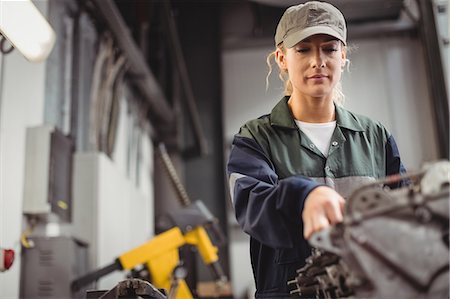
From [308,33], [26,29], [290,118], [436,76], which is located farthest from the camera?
[436,76]

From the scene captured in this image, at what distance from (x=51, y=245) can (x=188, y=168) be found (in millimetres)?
2557

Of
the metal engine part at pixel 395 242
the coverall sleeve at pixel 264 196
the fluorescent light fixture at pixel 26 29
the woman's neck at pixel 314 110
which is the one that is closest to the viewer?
the metal engine part at pixel 395 242

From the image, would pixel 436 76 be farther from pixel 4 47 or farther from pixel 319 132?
pixel 319 132

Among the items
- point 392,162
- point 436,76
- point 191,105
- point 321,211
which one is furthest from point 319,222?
point 191,105

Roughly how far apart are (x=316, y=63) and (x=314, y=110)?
123mm

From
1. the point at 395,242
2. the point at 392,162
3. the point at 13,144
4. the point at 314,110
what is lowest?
the point at 395,242

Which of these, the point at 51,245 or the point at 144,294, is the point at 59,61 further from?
the point at 144,294

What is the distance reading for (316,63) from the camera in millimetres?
1139

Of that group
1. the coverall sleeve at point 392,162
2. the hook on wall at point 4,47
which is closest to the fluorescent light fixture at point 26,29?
the hook on wall at point 4,47

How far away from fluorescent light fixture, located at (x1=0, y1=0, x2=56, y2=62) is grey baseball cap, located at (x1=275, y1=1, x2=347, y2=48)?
39.3 inches

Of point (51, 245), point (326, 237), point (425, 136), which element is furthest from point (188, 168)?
point (326, 237)

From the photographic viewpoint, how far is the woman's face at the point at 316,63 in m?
1.15

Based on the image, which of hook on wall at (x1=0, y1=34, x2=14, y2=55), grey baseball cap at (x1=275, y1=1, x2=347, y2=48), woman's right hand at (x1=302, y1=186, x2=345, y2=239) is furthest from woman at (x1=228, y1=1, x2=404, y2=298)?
hook on wall at (x1=0, y1=34, x2=14, y2=55)

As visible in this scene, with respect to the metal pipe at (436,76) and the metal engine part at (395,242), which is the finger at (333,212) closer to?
the metal engine part at (395,242)
